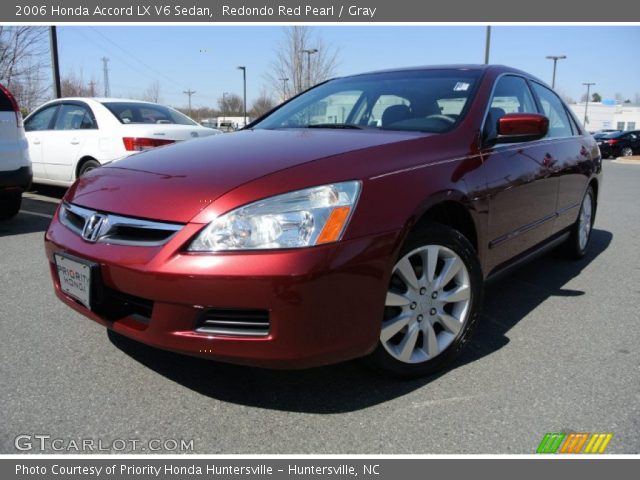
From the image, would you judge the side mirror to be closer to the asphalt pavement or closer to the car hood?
the car hood

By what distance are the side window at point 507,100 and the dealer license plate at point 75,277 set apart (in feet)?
6.93

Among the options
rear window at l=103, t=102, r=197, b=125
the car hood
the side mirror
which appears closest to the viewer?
the car hood

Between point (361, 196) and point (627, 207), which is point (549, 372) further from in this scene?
point (627, 207)

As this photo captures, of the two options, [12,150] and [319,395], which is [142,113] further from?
[319,395]

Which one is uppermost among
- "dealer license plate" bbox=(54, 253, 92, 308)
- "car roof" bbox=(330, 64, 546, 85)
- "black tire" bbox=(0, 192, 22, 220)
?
"car roof" bbox=(330, 64, 546, 85)

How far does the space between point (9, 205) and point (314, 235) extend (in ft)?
17.6

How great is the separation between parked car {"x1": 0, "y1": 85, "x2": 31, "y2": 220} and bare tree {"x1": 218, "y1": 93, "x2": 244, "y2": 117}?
2196 inches

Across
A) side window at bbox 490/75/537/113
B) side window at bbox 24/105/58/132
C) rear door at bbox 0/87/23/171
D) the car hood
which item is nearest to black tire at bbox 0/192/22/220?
rear door at bbox 0/87/23/171

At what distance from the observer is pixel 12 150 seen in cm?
540

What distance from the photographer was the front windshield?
2.97m

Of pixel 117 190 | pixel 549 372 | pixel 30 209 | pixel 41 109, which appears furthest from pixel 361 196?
pixel 41 109

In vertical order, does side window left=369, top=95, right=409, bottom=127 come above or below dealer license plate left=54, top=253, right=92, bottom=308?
above

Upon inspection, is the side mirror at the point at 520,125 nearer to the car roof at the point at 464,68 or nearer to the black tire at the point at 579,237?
the car roof at the point at 464,68
